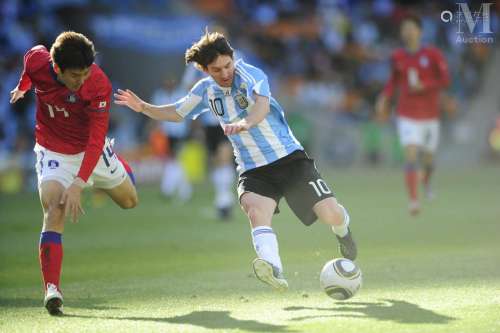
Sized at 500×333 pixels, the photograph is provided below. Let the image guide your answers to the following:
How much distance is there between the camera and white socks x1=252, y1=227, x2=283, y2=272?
6828 millimetres

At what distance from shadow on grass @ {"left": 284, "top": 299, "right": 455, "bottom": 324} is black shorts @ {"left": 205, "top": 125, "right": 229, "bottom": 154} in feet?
22.9

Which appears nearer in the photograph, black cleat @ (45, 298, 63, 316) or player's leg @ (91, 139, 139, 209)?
black cleat @ (45, 298, 63, 316)

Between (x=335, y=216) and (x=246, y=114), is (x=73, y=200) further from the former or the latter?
(x=335, y=216)

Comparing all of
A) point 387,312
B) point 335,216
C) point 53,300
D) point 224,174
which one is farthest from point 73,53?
point 224,174

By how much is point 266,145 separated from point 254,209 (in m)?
0.53

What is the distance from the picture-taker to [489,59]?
27719mm

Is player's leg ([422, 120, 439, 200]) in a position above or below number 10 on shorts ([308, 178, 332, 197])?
above

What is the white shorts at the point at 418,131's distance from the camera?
43.4 ft

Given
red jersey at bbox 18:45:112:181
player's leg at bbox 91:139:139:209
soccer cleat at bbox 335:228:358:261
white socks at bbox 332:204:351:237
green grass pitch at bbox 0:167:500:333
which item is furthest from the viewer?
soccer cleat at bbox 335:228:358:261

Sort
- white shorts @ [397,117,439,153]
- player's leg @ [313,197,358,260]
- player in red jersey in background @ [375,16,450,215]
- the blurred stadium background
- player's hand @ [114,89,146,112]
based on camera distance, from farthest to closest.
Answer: the blurred stadium background → white shorts @ [397,117,439,153] → player in red jersey in background @ [375,16,450,215] → player's hand @ [114,89,146,112] → player's leg @ [313,197,358,260]


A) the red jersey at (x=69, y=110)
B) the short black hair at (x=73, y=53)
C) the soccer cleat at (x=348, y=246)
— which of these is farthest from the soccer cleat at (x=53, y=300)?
the soccer cleat at (x=348, y=246)

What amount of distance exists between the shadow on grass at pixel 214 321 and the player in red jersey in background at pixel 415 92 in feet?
22.2

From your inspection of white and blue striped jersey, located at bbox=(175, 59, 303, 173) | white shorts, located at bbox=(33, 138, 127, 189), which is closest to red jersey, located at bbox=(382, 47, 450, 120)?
white and blue striped jersey, located at bbox=(175, 59, 303, 173)

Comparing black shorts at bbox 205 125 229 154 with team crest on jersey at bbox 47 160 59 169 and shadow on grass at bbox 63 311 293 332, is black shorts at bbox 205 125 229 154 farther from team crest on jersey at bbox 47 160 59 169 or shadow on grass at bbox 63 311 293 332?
shadow on grass at bbox 63 311 293 332
